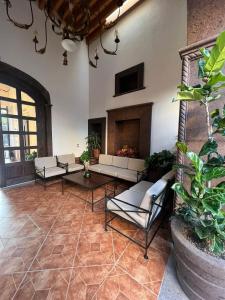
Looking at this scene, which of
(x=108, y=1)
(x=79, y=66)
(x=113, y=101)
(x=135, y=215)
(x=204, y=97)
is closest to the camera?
(x=204, y=97)

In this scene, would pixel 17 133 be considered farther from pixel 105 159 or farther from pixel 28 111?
pixel 105 159

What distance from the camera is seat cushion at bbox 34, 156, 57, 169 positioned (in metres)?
3.93

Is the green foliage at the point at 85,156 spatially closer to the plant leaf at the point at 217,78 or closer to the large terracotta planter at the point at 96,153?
the large terracotta planter at the point at 96,153

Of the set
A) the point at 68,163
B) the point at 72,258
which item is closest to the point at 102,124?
the point at 68,163

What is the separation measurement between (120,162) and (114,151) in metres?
0.62

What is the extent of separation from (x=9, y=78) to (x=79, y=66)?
92.5 inches

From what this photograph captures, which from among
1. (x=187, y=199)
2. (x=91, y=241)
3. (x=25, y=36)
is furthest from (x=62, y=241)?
(x=25, y=36)

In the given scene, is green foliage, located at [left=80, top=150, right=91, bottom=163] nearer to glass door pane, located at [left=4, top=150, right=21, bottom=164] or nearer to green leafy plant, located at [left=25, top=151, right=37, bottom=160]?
green leafy plant, located at [left=25, top=151, right=37, bottom=160]

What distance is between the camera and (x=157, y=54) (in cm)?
362

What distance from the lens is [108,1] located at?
3.61 metres

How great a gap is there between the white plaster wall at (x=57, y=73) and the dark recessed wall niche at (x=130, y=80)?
150 cm

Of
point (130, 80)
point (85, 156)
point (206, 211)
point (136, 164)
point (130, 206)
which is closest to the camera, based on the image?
point (206, 211)

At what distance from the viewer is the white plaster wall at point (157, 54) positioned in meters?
3.31

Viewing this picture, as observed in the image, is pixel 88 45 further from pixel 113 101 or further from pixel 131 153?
pixel 131 153
